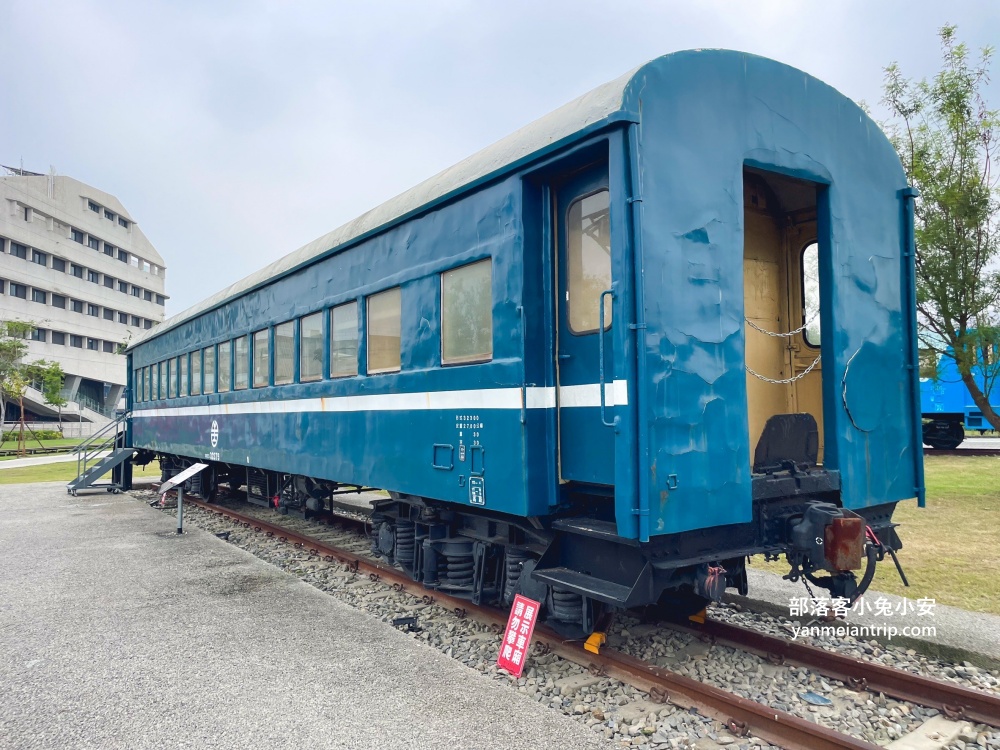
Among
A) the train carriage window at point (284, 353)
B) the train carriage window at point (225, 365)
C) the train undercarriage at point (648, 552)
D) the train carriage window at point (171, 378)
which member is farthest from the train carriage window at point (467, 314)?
the train carriage window at point (171, 378)

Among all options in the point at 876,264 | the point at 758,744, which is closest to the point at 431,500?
the point at 758,744

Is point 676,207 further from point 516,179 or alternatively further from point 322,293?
point 322,293

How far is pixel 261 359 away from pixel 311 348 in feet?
5.68

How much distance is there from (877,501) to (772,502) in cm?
98

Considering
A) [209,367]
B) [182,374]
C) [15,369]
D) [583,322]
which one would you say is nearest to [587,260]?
[583,322]

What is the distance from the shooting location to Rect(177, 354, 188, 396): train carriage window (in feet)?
41.2

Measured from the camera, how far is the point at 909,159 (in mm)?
11102

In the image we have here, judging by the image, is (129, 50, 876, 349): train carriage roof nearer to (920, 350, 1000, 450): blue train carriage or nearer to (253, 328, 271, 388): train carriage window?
(253, 328, 271, 388): train carriage window

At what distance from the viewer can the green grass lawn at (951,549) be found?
19.3 feet

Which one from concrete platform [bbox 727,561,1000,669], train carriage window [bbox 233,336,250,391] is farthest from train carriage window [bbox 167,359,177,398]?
concrete platform [bbox 727,561,1000,669]

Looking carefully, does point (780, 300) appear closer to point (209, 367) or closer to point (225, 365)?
point (225, 365)

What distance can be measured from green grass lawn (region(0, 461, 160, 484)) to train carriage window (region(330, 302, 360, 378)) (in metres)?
15.5

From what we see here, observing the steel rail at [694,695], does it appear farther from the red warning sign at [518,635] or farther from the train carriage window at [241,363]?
the train carriage window at [241,363]

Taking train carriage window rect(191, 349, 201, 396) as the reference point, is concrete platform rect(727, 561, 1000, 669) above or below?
below
